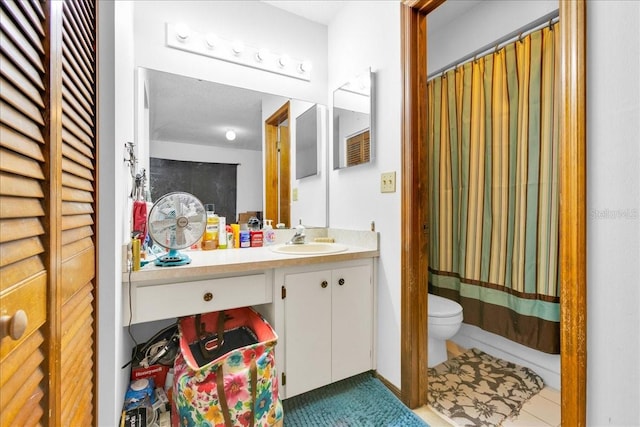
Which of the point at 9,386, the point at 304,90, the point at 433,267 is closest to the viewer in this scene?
the point at 9,386

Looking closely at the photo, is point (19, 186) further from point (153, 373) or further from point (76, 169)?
point (153, 373)

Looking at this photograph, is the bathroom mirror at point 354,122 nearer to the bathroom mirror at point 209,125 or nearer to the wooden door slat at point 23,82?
the bathroom mirror at point 209,125

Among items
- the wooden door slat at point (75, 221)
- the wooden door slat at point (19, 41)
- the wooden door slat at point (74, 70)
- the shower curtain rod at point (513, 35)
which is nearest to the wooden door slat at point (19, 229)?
the wooden door slat at point (75, 221)

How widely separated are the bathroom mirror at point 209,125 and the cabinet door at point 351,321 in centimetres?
72

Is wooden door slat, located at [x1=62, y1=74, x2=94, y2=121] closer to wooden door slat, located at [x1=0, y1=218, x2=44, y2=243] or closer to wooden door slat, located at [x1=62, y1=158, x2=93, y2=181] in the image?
wooden door slat, located at [x1=62, y1=158, x2=93, y2=181]

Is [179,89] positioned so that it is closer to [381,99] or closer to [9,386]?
[381,99]

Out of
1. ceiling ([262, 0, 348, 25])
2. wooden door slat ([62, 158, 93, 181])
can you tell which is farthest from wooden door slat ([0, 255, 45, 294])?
ceiling ([262, 0, 348, 25])

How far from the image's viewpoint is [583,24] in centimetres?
82

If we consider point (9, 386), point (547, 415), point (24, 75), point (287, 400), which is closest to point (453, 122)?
point (547, 415)

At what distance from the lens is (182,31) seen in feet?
5.46

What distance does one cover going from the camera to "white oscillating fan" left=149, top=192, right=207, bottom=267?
1.19 m

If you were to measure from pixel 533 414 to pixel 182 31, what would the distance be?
9.15 feet

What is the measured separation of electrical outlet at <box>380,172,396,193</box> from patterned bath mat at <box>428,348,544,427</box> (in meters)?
1.15

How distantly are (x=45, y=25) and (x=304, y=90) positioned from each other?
174 centimetres
